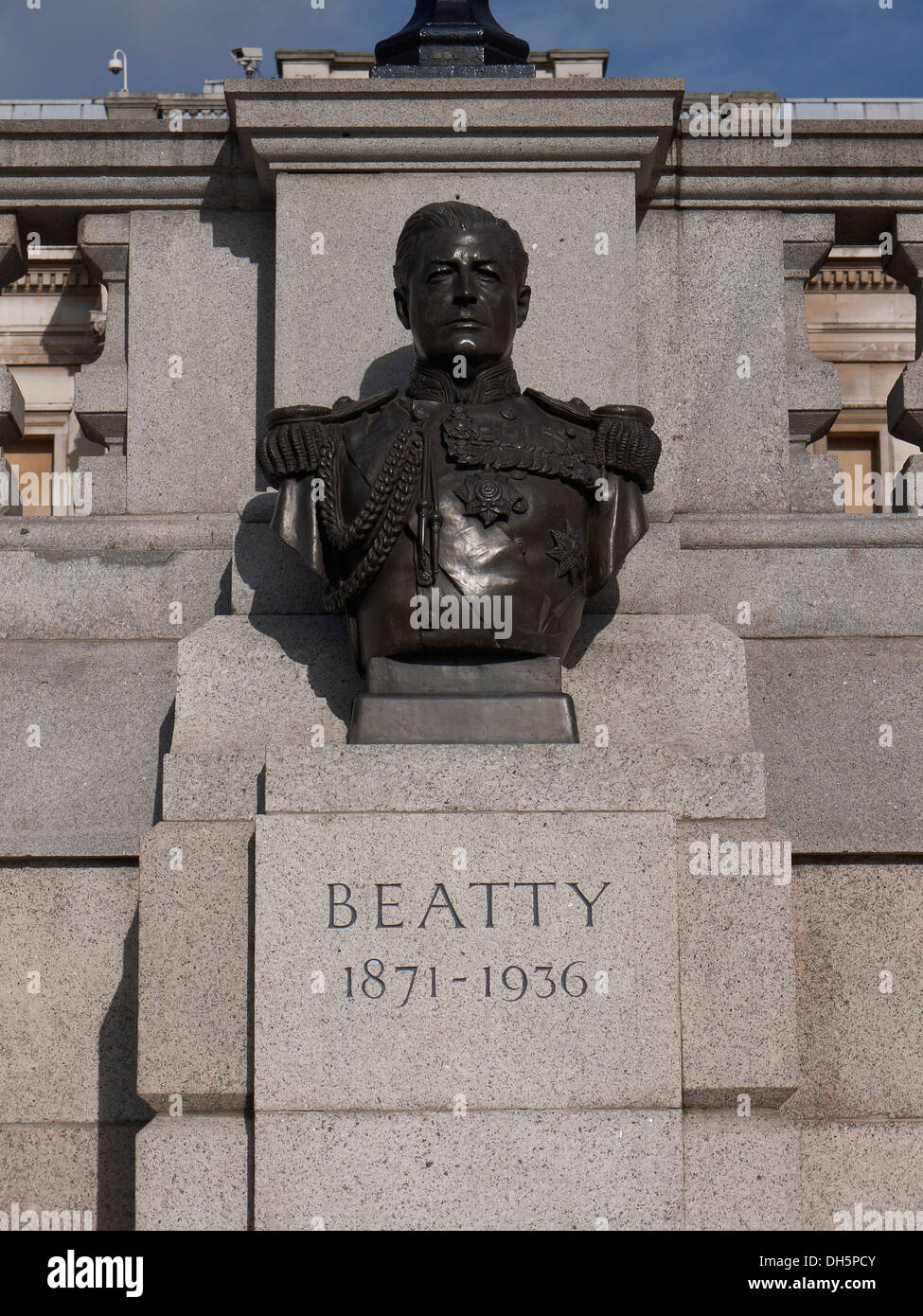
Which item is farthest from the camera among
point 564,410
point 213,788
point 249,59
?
point 249,59

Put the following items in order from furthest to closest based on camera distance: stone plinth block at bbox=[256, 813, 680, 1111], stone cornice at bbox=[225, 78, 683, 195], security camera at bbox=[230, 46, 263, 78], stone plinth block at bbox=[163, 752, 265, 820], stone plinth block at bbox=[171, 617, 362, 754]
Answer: security camera at bbox=[230, 46, 263, 78], stone cornice at bbox=[225, 78, 683, 195], stone plinth block at bbox=[171, 617, 362, 754], stone plinth block at bbox=[163, 752, 265, 820], stone plinth block at bbox=[256, 813, 680, 1111]

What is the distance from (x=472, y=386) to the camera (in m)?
6.90

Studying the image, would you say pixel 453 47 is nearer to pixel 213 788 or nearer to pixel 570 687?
pixel 570 687

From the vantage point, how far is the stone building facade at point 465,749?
586 centimetres

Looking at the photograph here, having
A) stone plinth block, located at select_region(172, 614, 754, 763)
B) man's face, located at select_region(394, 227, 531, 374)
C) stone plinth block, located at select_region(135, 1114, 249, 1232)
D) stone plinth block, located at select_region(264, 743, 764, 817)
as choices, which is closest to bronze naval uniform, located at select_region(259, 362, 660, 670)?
man's face, located at select_region(394, 227, 531, 374)

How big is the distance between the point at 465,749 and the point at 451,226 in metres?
2.09

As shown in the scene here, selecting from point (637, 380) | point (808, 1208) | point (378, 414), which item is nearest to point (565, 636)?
point (378, 414)

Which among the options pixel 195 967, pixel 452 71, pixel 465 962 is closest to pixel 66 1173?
pixel 195 967

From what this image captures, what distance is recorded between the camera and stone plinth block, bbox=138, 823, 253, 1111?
6.03 meters

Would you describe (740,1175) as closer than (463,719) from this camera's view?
Yes

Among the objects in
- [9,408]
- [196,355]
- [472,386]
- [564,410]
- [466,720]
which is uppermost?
[196,355]

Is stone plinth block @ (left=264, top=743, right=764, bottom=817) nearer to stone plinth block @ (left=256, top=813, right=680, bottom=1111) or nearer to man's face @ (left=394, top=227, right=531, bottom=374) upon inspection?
stone plinth block @ (left=256, top=813, right=680, bottom=1111)

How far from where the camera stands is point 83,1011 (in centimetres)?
698

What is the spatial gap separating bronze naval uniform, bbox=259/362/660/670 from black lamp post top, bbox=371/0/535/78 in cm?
211
